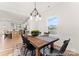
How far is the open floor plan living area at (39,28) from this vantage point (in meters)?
2.21

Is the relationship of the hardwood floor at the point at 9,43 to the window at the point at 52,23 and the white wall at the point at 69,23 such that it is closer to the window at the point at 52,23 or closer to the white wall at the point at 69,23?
the window at the point at 52,23

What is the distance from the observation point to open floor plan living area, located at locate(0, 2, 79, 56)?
221 cm

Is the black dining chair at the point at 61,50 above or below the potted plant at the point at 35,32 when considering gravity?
below

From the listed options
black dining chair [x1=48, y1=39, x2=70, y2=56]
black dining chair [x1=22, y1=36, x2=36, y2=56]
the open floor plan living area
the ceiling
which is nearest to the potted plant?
the open floor plan living area

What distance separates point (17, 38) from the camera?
87.4 inches

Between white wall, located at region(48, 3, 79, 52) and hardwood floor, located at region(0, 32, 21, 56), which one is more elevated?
white wall, located at region(48, 3, 79, 52)

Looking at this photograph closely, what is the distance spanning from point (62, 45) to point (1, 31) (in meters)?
1.07

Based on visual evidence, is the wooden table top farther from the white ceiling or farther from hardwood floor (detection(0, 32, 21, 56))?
the white ceiling

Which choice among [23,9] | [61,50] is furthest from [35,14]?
[61,50]

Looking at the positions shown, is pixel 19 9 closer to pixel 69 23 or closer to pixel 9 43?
pixel 9 43

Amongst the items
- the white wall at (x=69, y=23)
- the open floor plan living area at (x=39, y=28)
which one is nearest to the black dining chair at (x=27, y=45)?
the open floor plan living area at (x=39, y=28)

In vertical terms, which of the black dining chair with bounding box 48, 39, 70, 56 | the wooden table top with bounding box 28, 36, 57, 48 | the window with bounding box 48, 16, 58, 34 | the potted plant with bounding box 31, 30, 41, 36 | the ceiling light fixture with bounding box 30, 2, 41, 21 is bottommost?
the black dining chair with bounding box 48, 39, 70, 56

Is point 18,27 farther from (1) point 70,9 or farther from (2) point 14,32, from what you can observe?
(1) point 70,9

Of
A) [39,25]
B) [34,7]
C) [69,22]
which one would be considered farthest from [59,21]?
[34,7]
